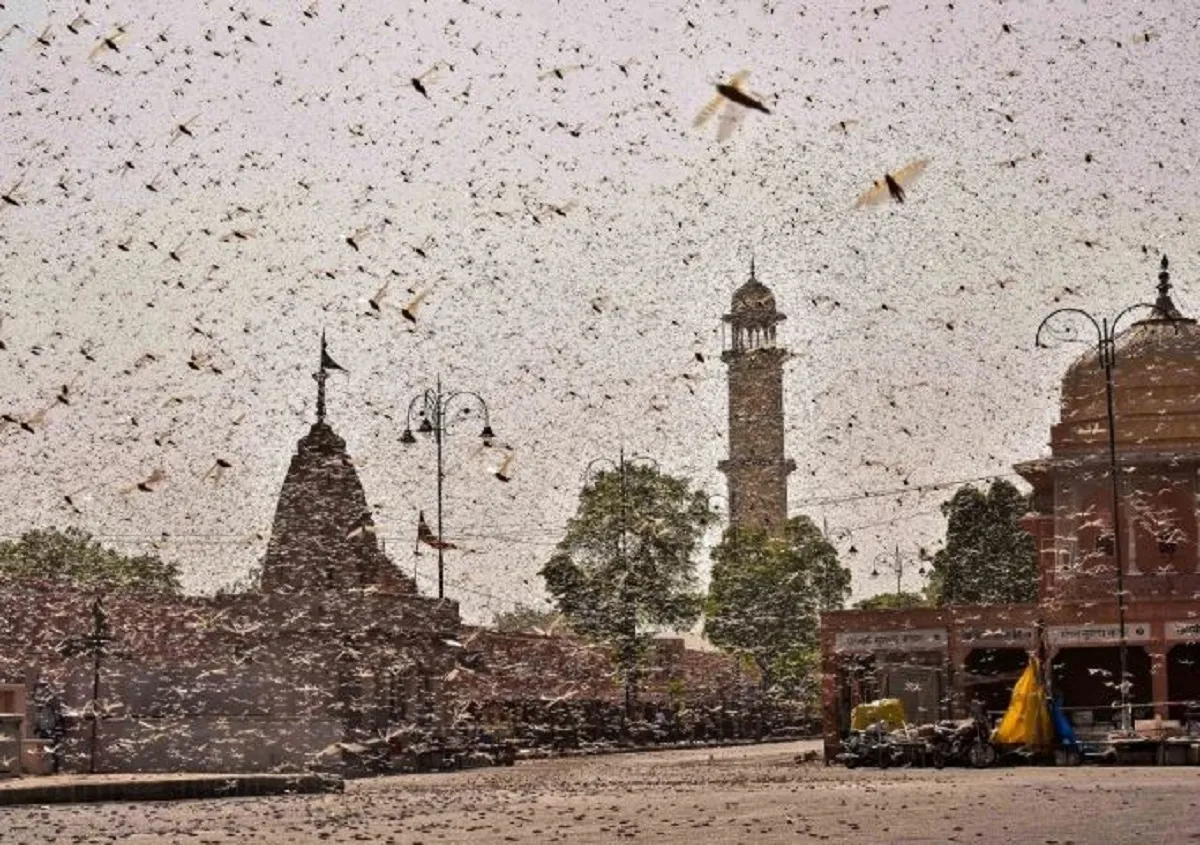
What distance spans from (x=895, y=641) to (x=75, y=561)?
172ft

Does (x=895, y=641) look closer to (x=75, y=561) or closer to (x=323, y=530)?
(x=323, y=530)

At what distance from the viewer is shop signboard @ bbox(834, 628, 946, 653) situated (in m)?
55.2

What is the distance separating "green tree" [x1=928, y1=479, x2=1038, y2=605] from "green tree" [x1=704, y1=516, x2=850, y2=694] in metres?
7.54

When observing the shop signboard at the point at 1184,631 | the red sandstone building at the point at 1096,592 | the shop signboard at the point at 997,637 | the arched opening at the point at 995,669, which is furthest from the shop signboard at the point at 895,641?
the shop signboard at the point at 1184,631

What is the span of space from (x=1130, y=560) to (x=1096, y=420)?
414 centimetres

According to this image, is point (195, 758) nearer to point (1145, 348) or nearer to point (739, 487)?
point (1145, 348)

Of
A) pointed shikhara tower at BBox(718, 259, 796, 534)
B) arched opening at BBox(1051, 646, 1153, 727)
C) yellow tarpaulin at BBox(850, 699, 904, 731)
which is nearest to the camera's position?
yellow tarpaulin at BBox(850, 699, 904, 731)

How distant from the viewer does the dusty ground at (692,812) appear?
67.2ft

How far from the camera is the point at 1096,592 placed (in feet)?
Answer: 195

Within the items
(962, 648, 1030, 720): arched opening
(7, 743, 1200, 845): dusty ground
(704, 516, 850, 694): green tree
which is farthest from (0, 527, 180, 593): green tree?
(7, 743, 1200, 845): dusty ground

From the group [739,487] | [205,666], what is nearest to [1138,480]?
[205,666]

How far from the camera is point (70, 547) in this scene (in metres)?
99.6

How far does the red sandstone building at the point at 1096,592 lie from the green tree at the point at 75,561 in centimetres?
4126

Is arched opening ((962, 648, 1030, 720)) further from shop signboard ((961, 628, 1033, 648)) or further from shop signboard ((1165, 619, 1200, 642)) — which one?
shop signboard ((1165, 619, 1200, 642))
